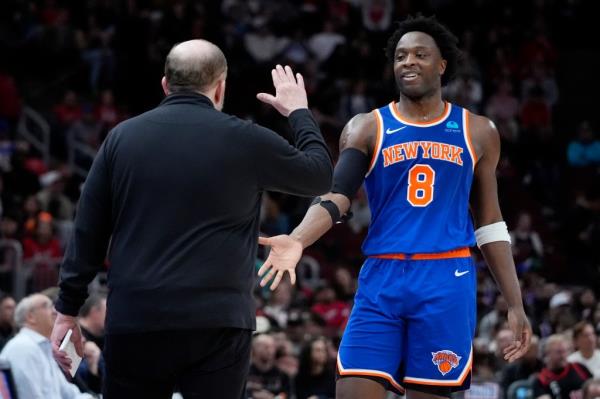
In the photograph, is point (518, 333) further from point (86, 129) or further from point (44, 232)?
point (86, 129)

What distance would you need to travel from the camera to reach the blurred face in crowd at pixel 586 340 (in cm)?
1239

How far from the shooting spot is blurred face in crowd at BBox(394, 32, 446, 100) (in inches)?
243

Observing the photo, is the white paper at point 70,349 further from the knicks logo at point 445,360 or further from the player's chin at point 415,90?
the player's chin at point 415,90

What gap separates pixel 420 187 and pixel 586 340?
275 inches

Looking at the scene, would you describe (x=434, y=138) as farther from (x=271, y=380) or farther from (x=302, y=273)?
(x=302, y=273)

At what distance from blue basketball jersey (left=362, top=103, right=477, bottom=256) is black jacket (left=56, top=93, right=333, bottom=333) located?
136 centimetres

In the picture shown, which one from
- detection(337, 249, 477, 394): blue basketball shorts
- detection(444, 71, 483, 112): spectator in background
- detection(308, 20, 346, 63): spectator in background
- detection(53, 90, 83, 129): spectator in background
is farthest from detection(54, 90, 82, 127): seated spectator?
detection(337, 249, 477, 394): blue basketball shorts

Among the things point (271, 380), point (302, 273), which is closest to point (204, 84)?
point (271, 380)

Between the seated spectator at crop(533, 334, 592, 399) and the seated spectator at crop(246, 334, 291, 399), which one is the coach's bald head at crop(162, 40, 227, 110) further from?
the seated spectator at crop(533, 334, 592, 399)

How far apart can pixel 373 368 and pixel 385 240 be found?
25.9 inches

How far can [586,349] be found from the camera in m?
12.5

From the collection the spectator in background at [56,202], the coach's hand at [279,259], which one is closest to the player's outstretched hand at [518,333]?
the coach's hand at [279,259]

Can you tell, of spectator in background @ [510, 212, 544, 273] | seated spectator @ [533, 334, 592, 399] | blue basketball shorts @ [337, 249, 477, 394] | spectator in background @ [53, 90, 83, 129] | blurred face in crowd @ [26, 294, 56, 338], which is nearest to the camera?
blue basketball shorts @ [337, 249, 477, 394]

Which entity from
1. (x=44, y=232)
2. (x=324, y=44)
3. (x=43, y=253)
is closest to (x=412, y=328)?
(x=43, y=253)
